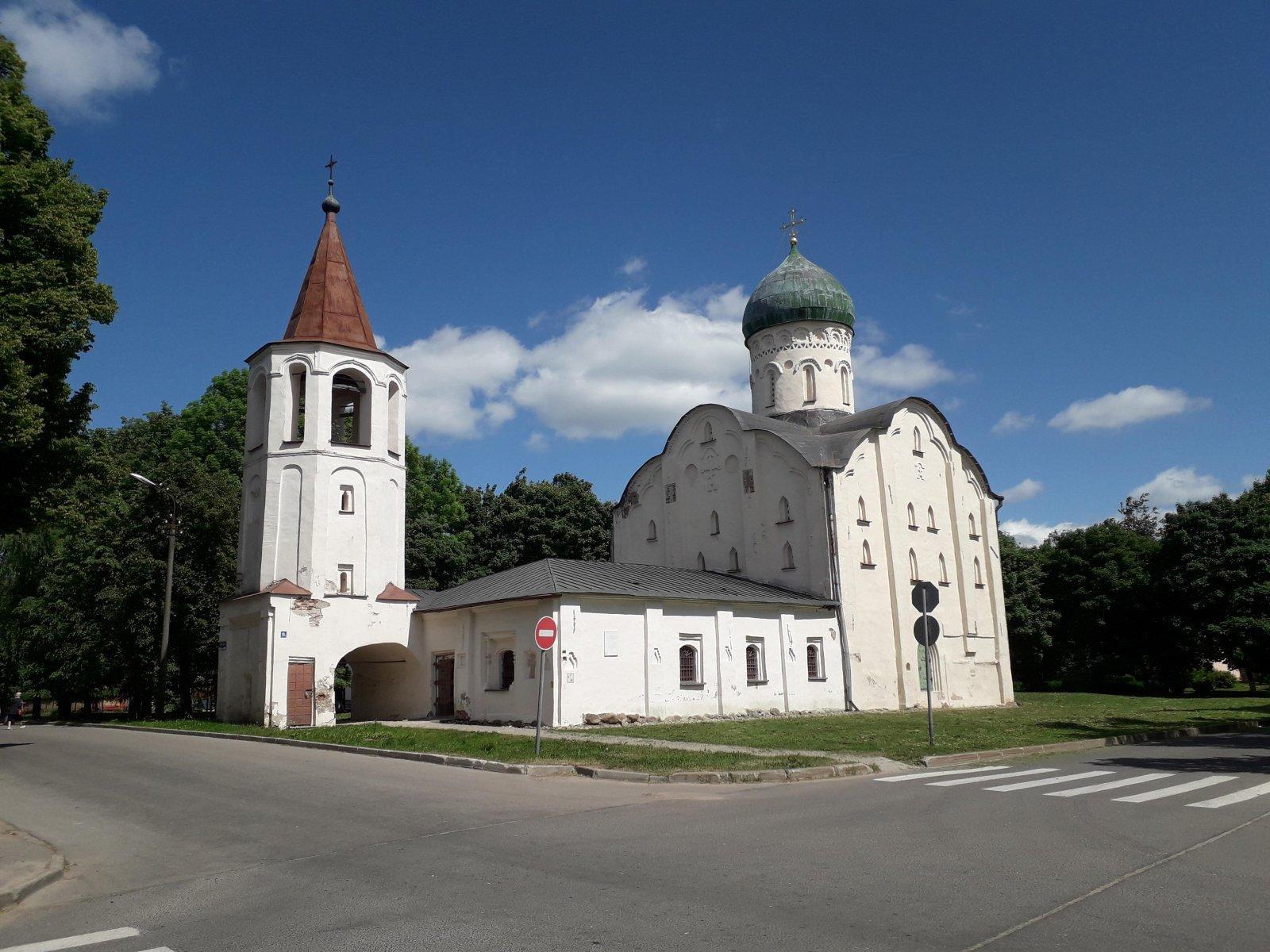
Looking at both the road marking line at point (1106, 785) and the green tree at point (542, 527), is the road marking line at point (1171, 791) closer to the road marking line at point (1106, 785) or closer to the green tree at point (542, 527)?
the road marking line at point (1106, 785)

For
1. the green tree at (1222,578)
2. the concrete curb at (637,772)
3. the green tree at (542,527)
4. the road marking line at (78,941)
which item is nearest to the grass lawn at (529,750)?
the concrete curb at (637,772)

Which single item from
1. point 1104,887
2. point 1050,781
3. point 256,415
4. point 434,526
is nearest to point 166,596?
point 256,415

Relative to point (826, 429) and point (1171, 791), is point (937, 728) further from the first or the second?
point (826, 429)

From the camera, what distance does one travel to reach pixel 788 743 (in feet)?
54.4

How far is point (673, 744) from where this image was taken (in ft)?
55.3

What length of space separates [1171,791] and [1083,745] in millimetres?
6086

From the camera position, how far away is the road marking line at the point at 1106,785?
10594mm

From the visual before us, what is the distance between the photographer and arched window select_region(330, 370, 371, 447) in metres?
27.8

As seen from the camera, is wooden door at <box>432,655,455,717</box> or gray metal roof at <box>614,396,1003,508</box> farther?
gray metal roof at <box>614,396,1003,508</box>

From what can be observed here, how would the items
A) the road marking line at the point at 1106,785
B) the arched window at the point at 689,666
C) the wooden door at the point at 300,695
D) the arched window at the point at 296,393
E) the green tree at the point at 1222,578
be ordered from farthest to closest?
the green tree at the point at 1222,578 → the arched window at the point at 296,393 → the arched window at the point at 689,666 → the wooden door at the point at 300,695 → the road marking line at the point at 1106,785

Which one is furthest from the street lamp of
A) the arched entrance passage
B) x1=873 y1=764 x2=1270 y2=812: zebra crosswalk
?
x1=873 y1=764 x2=1270 y2=812: zebra crosswalk

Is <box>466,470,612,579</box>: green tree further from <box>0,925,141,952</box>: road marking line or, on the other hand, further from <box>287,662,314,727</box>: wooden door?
<box>0,925,141,952</box>: road marking line

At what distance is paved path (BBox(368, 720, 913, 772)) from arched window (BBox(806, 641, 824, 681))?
10.2m

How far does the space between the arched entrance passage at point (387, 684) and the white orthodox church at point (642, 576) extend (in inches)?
3.2
